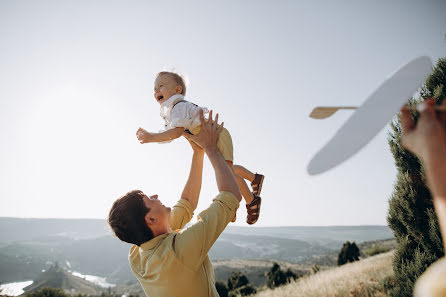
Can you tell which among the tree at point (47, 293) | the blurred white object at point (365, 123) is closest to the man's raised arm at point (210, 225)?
the blurred white object at point (365, 123)

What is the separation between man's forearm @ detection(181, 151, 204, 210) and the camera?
2754mm

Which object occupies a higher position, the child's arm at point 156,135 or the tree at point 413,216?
the child's arm at point 156,135

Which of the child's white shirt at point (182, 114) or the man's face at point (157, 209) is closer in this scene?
the man's face at point (157, 209)

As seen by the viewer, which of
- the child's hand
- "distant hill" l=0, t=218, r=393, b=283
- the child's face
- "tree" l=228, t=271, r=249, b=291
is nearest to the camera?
the child's hand

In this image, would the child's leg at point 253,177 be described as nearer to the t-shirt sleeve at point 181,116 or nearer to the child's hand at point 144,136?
the t-shirt sleeve at point 181,116

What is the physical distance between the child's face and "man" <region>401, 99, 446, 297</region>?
2800 mm

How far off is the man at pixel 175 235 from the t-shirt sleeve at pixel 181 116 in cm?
64

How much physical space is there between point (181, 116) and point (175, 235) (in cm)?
141

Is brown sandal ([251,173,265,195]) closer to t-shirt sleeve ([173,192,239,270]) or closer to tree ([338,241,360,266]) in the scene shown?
t-shirt sleeve ([173,192,239,270])

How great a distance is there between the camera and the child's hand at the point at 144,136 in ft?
8.97

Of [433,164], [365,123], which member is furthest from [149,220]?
[433,164]

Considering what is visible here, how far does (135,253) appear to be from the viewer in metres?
2.40

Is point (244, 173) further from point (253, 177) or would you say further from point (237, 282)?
point (237, 282)

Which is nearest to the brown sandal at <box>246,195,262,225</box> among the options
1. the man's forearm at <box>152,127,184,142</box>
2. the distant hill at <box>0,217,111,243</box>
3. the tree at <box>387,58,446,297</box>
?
the man's forearm at <box>152,127,184,142</box>
